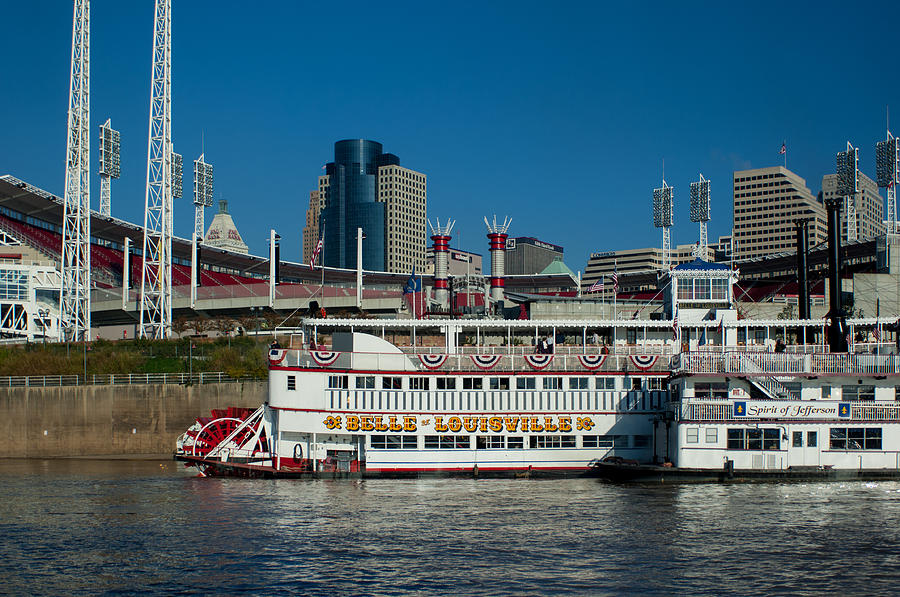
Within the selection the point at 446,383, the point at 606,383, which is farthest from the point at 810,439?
the point at 446,383

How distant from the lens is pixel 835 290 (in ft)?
167

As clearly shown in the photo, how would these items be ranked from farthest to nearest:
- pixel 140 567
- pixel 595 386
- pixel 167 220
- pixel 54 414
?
1. pixel 167 220
2. pixel 54 414
3. pixel 595 386
4. pixel 140 567

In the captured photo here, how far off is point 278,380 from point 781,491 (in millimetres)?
23468

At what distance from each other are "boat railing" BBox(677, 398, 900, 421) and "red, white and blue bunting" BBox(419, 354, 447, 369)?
38.1 feet

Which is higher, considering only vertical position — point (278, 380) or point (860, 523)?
point (278, 380)

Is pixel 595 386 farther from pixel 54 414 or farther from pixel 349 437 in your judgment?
pixel 54 414

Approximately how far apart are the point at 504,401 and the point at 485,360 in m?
2.23

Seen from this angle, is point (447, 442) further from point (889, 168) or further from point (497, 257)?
point (889, 168)

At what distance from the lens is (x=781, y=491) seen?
4103 cm

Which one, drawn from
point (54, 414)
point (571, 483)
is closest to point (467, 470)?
point (571, 483)

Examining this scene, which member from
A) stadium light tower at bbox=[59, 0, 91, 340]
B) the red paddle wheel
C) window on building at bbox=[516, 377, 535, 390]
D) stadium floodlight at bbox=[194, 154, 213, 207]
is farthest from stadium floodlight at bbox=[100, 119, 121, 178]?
window on building at bbox=[516, 377, 535, 390]

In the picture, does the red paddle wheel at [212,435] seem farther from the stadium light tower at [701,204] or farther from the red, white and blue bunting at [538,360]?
the stadium light tower at [701,204]

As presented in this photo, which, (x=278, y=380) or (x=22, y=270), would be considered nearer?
(x=278, y=380)

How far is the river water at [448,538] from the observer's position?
2677 cm
